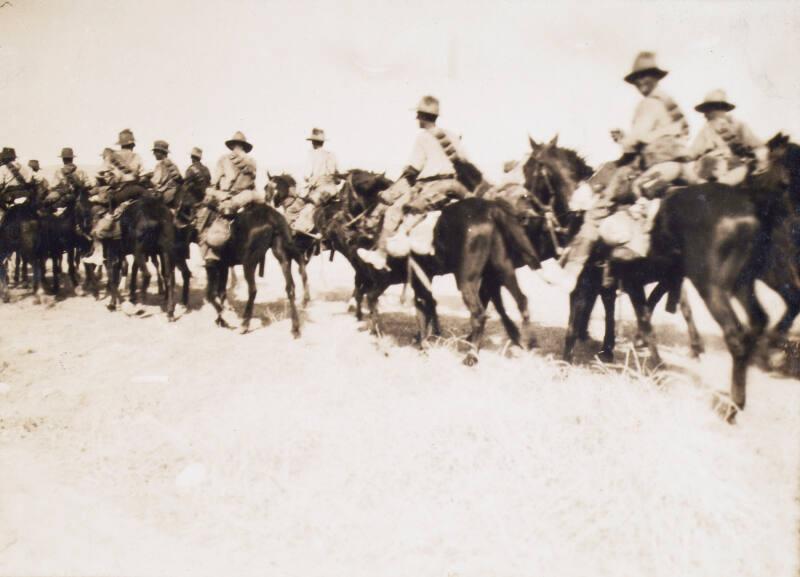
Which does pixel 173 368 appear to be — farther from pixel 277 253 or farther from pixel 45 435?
pixel 277 253

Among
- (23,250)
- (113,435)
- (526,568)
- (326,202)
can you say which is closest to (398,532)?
(526,568)

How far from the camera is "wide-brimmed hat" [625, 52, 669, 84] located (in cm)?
632

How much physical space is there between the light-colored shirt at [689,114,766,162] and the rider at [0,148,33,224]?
14417mm

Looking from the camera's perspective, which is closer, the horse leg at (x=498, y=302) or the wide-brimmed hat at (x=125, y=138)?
the horse leg at (x=498, y=302)

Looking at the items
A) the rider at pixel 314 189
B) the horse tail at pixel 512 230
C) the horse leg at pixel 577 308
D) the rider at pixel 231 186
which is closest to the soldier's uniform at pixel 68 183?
the rider at pixel 231 186

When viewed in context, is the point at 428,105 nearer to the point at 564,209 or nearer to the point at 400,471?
the point at 564,209

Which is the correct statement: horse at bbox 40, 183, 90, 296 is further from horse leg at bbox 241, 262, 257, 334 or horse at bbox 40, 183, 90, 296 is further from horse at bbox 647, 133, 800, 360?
horse at bbox 647, 133, 800, 360

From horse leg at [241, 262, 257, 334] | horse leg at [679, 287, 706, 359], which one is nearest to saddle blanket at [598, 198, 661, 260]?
horse leg at [679, 287, 706, 359]

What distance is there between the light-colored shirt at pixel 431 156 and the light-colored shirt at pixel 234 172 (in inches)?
160

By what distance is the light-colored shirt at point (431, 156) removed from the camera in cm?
809

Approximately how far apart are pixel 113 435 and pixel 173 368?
2.25 m

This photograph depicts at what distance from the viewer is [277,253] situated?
400 inches

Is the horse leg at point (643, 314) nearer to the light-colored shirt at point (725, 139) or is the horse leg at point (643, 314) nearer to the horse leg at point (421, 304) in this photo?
the light-colored shirt at point (725, 139)

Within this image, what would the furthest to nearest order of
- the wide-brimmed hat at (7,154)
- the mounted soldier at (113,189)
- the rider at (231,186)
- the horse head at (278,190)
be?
the wide-brimmed hat at (7,154), the horse head at (278,190), the mounted soldier at (113,189), the rider at (231,186)
